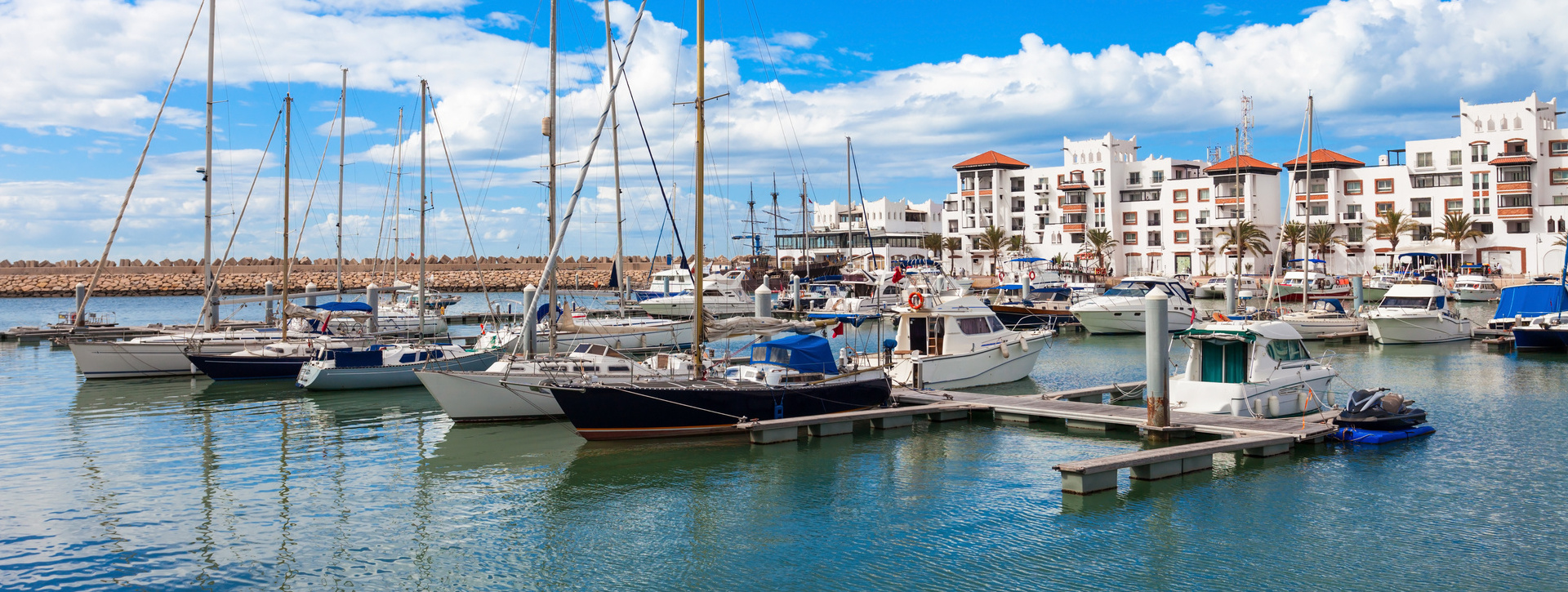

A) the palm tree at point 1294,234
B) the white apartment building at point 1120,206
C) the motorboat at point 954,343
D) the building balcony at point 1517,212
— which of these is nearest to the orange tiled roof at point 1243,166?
the white apartment building at point 1120,206

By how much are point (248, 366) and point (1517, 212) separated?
91.5 m

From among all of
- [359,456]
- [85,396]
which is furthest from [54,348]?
[359,456]

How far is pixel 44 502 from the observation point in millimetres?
17422

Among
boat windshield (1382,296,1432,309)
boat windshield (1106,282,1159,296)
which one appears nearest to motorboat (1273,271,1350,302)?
boat windshield (1106,282,1159,296)

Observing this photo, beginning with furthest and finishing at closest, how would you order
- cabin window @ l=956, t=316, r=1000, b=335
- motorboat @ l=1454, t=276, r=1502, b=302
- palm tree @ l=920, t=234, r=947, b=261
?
palm tree @ l=920, t=234, r=947, b=261 → motorboat @ l=1454, t=276, r=1502, b=302 → cabin window @ l=956, t=316, r=1000, b=335

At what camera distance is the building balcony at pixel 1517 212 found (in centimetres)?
8275

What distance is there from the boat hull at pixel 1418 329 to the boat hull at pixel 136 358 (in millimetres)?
44649

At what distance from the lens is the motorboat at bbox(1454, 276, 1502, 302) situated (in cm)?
7250

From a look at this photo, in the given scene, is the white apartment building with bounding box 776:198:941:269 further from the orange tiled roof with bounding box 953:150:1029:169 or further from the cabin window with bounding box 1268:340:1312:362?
the cabin window with bounding box 1268:340:1312:362

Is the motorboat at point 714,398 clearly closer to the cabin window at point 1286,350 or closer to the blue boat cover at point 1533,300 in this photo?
the cabin window at point 1286,350

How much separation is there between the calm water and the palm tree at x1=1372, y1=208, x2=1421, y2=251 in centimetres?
6813

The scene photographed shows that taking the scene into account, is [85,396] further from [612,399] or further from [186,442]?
[612,399]

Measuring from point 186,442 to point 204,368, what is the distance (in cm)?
1115

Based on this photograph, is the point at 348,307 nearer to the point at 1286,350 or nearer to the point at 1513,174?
the point at 1286,350
